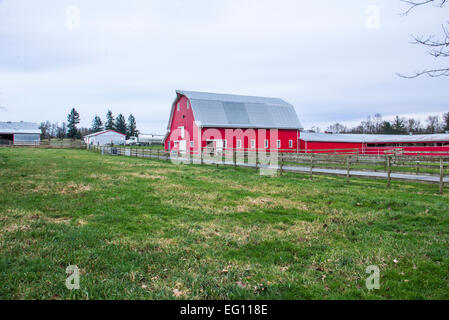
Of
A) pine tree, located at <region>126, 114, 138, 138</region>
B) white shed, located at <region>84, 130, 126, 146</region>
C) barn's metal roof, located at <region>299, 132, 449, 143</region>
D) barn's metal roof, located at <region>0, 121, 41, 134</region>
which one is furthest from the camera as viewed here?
pine tree, located at <region>126, 114, 138, 138</region>

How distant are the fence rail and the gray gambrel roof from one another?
21.9ft

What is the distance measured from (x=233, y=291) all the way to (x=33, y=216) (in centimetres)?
490

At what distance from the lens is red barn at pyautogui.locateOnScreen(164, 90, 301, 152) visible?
3169 cm

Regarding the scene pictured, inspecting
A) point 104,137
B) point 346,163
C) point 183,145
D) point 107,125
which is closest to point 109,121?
point 107,125

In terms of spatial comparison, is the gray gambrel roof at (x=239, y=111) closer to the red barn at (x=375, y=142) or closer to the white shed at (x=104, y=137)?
the red barn at (x=375, y=142)

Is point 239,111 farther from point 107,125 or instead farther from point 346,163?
point 107,125

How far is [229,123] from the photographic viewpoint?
32.7 m

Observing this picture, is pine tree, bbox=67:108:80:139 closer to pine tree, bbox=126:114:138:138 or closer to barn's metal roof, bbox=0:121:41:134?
pine tree, bbox=126:114:138:138

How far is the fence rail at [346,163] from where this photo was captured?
11945 mm

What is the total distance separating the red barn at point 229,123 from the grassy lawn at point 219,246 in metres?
22.6

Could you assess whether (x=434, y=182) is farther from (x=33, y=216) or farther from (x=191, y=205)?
(x=33, y=216)

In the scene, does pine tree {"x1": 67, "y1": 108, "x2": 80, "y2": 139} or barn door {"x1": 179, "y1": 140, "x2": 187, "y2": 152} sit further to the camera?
pine tree {"x1": 67, "y1": 108, "x2": 80, "y2": 139}

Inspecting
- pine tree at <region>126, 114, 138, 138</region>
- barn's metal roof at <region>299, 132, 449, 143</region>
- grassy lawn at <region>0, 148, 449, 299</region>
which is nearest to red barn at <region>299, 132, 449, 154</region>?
barn's metal roof at <region>299, 132, 449, 143</region>

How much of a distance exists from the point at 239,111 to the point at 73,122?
82.2 meters
